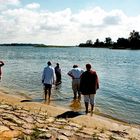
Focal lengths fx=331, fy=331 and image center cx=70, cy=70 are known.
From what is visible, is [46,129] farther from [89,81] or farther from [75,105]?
[75,105]

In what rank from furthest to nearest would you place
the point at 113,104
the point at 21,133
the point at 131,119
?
A: the point at 113,104 → the point at 131,119 → the point at 21,133

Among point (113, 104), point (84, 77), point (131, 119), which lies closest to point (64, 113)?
point (84, 77)

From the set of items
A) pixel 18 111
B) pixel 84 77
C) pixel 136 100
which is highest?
pixel 84 77

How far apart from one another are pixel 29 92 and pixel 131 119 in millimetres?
9301

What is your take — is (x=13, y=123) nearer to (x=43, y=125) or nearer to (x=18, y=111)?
(x=43, y=125)

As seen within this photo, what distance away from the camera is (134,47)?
17962 cm

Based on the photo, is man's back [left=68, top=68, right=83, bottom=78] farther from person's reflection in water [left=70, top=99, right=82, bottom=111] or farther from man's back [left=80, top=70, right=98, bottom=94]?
man's back [left=80, top=70, right=98, bottom=94]

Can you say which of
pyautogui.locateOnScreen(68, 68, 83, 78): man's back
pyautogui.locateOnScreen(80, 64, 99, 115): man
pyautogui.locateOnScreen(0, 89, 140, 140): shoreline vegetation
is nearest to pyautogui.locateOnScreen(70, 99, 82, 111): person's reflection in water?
pyautogui.locateOnScreen(68, 68, 83, 78): man's back

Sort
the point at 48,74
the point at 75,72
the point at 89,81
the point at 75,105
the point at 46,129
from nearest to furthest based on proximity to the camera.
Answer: the point at 46,129
the point at 89,81
the point at 48,74
the point at 75,72
the point at 75,105

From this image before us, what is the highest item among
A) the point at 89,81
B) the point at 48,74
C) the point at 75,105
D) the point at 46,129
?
the point at 89,81

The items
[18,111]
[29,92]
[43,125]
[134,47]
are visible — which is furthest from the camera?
[134,47]

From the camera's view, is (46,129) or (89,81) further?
(89,81)

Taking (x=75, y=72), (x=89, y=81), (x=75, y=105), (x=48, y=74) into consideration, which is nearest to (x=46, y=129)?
(x=89, y=81)

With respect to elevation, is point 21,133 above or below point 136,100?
above
